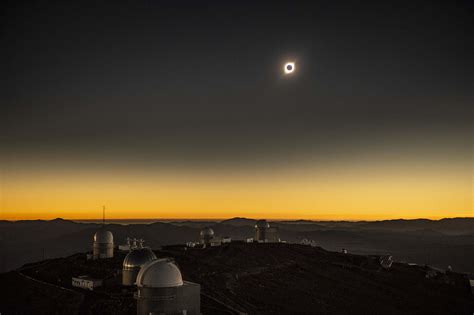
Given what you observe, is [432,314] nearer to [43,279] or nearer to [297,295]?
[297,295]

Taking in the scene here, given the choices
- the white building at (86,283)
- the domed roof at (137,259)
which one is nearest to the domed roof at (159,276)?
the domed roof at (137,259)

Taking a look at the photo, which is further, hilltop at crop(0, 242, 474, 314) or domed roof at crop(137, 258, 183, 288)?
hilltop at crop(0, 242, 474, 314)

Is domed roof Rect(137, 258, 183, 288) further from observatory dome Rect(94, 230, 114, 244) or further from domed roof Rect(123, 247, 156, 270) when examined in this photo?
observatory dome Rect(94, 230, 114, 244)

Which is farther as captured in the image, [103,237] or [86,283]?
[103,237]

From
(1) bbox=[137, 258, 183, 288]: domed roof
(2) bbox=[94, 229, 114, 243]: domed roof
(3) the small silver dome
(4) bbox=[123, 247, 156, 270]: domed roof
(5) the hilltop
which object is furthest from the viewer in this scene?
(3) the small silver dome

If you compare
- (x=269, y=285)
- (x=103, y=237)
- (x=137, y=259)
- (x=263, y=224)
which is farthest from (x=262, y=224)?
(x=137, y=259)

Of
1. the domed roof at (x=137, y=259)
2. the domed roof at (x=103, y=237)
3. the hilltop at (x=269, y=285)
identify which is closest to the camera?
the hilltop at (x=269, y=285)

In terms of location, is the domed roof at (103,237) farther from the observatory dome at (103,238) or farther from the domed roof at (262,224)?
the domed roof at (262,224)

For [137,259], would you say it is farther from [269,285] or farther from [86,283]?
[269,285]

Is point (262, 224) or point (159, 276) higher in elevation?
point (262, 224)

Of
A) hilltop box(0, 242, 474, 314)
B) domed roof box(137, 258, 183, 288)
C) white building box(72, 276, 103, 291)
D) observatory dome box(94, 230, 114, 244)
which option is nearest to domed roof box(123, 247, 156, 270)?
hilltop box(0, 242, 474, 314)
